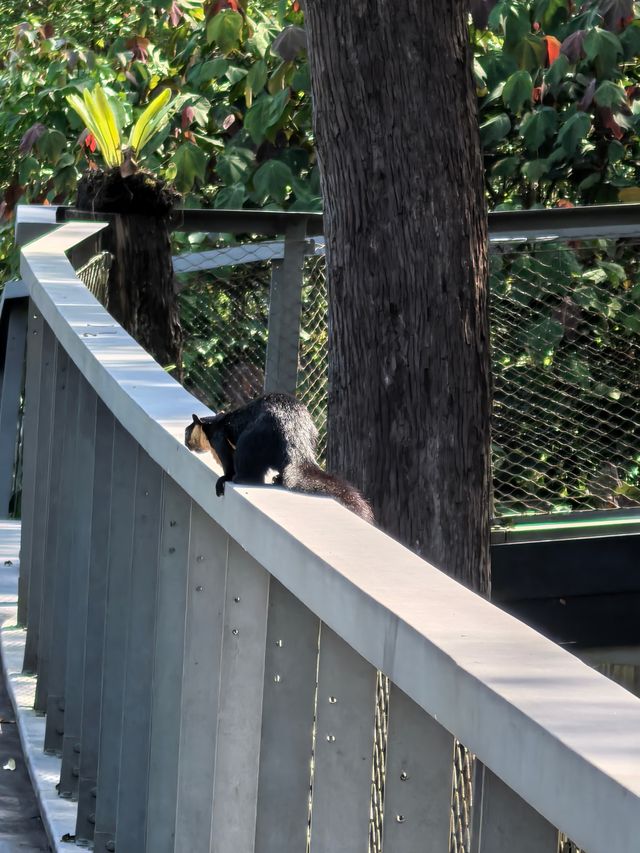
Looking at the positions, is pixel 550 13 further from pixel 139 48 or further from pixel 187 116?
pixel 139 48

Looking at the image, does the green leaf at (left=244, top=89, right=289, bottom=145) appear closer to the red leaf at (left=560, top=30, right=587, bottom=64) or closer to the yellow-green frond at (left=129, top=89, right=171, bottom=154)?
the yellow-green frond at (left=129, top=89, right=171, bottom=154)

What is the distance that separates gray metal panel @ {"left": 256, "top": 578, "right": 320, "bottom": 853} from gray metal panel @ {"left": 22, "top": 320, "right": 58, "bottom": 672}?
1859 mm

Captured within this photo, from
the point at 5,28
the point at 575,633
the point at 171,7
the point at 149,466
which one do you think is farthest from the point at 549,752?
the point at 5,28

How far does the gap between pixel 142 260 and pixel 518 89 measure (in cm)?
240

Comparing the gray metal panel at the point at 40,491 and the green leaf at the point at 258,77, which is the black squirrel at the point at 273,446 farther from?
the green leaf at the point at 258,77

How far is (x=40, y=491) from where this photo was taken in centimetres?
331

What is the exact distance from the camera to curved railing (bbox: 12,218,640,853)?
0.86 m

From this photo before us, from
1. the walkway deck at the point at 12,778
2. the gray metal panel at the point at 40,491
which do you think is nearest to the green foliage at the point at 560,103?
the gray metal panel at the point at 40,491

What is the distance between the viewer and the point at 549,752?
2.57 feet

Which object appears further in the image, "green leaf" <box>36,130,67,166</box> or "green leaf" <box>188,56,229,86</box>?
"green leaf" <box>36,130,67,166</box>

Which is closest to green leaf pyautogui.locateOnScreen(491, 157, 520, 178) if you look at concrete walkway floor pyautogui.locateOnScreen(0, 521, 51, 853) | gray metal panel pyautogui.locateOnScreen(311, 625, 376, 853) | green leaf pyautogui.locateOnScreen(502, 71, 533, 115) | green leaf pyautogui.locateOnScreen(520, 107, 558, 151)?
green leaf pyautogui.locateOnScreen(520, 107, 558, 151)

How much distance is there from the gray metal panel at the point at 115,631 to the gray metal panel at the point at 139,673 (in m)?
0.07

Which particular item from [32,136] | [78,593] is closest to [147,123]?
[32,136]

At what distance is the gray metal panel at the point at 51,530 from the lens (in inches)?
118
